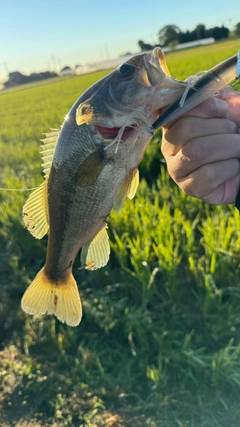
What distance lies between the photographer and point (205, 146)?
134cm

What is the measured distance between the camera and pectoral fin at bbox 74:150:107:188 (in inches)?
43.8

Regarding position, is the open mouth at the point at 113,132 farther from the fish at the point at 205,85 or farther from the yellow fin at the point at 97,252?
the yellow fin at the point at 97,252

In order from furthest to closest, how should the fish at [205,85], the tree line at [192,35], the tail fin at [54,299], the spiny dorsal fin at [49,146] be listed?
1. the tree line at [192,35]
2. the tail fin at [54,299]
3. the spiny dorsal fin at [49,146]
4. the fish at [205,85]

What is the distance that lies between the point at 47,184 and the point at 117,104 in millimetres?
336

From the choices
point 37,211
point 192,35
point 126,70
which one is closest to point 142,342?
point 37,211

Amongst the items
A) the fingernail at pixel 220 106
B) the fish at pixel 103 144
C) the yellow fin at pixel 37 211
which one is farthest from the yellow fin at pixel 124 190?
the fingernail at pixel 220 106

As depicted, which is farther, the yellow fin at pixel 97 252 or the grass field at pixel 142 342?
the grass field at pixel 142 342

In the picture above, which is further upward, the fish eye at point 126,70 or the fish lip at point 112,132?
the fish eye at point 126,70

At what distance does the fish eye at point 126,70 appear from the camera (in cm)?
113

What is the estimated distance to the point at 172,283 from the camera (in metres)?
2.47

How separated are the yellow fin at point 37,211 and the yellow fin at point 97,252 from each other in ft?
0.54

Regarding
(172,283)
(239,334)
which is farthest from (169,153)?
(239,334)

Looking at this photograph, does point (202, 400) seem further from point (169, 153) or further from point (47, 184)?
point (47, 184)

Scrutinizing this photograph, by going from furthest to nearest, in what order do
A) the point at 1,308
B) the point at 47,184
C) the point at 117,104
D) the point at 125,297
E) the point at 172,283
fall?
the point at 1,308
the point at 125,297
the point at 172,283
the point at 47,184
the point at 117,104
